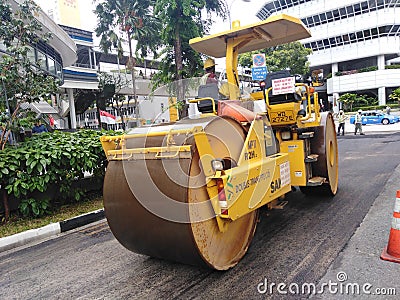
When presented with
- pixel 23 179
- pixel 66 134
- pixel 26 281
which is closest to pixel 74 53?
pixel 66 134

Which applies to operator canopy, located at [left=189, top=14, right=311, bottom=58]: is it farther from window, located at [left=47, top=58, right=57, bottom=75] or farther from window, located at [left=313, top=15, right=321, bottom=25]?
window, located at [left=313, top=15, right=321, bottom=25]

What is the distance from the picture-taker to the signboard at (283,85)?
15.2 ft

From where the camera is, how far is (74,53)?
16812 mm

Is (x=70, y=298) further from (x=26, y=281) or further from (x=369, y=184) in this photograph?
(x=369, y=184)

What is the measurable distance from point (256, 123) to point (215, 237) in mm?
1386

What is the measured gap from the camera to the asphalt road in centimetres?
317

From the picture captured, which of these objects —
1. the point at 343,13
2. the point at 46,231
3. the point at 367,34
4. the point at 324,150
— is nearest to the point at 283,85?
the point at 324,150

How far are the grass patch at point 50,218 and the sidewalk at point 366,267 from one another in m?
4.25

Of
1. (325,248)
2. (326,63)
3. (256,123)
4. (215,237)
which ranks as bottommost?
(325,248)

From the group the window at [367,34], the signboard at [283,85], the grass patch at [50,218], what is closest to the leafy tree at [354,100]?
the window at [367,34]

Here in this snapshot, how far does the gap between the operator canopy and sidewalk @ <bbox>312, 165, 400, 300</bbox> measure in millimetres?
2922

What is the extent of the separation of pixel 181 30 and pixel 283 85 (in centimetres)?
1162

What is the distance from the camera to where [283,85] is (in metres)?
4.67

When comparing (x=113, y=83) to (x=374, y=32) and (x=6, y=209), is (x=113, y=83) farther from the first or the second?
(x=374, y=32)
